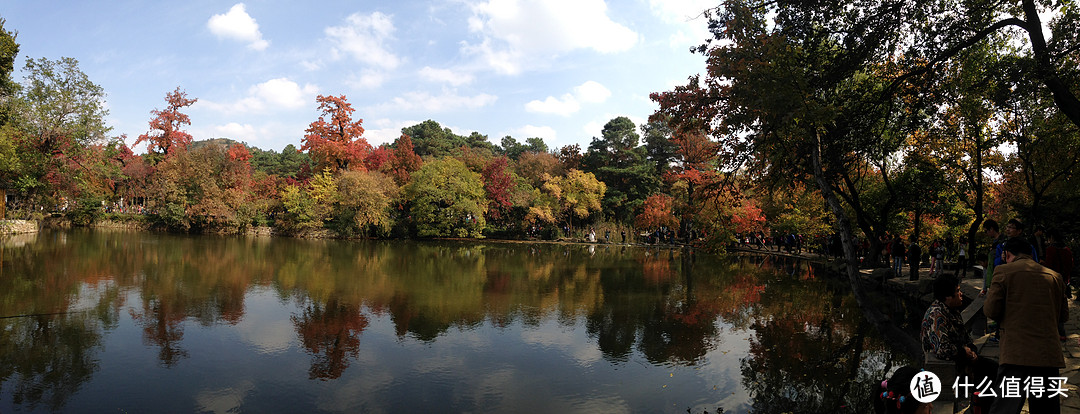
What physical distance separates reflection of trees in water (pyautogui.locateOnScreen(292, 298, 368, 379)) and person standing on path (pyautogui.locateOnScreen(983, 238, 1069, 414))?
6012 millimetres

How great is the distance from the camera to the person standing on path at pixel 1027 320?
2.88 metres

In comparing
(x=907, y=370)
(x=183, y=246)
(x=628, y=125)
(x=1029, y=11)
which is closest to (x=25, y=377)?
(x=907, y=370)

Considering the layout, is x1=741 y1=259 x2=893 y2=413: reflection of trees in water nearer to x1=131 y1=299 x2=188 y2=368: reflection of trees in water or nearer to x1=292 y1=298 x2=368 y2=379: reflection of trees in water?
x1=292 y1=298 x2=368 y2=379: reflection of trees in water

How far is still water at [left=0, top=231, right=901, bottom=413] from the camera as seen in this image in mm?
5449

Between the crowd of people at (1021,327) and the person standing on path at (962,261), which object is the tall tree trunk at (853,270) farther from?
the person standing on path at (962,261)

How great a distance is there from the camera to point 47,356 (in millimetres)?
6359

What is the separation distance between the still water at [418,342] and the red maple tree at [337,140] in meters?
18.8

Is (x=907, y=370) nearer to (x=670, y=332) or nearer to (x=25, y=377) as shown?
(x=670, y=332)

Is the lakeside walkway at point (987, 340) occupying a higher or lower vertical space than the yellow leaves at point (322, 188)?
lower

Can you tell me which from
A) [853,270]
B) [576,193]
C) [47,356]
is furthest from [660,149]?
[47,356]

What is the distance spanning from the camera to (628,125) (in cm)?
3691

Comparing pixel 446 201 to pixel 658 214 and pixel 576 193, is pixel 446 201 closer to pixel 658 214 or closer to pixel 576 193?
pixel 576 193

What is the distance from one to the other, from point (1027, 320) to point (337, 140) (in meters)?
35.1

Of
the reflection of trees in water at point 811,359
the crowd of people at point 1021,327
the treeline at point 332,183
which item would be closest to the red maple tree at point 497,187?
the treeline at point 332,183
